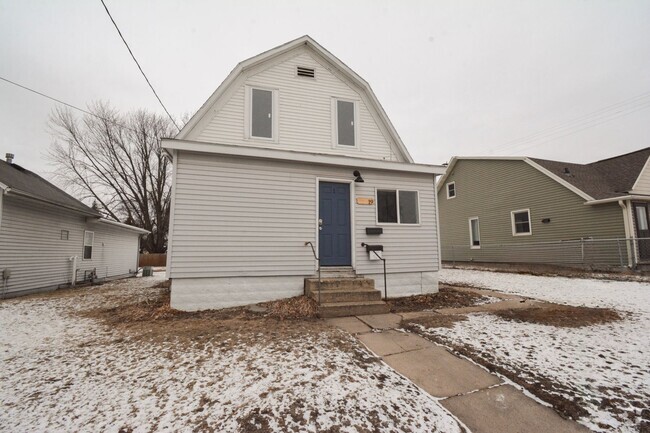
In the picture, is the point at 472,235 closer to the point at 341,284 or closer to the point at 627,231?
the point at 627,231

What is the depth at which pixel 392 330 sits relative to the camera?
441 centimetres

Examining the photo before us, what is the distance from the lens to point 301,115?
744 cm

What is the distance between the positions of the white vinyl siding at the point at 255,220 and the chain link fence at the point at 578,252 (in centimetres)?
934

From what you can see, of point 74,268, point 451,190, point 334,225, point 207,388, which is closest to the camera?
point 207,388

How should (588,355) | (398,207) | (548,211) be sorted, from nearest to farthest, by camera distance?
(588,355) < (398,207) < (548,211)

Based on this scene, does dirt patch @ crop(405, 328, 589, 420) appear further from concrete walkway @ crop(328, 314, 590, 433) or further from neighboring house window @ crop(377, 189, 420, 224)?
neighboring house window @ crop(377, 189, 420, 224)

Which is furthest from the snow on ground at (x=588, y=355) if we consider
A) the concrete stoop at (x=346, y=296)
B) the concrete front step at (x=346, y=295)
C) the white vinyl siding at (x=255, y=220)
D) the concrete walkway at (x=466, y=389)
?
the white vinyl siding at (x=255, y=220)

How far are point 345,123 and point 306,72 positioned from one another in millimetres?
1821

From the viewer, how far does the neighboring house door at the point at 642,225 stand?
35.4ft

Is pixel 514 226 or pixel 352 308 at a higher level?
pixel 514 226

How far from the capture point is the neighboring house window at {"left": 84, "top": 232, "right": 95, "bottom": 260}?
11.8 metres

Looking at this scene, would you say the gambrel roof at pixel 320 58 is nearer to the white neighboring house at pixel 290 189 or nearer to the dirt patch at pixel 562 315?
the white neighboring house at pixel 290 189

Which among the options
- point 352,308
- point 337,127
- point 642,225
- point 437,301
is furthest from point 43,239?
point 642,225

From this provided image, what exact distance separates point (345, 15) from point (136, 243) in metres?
17.7
